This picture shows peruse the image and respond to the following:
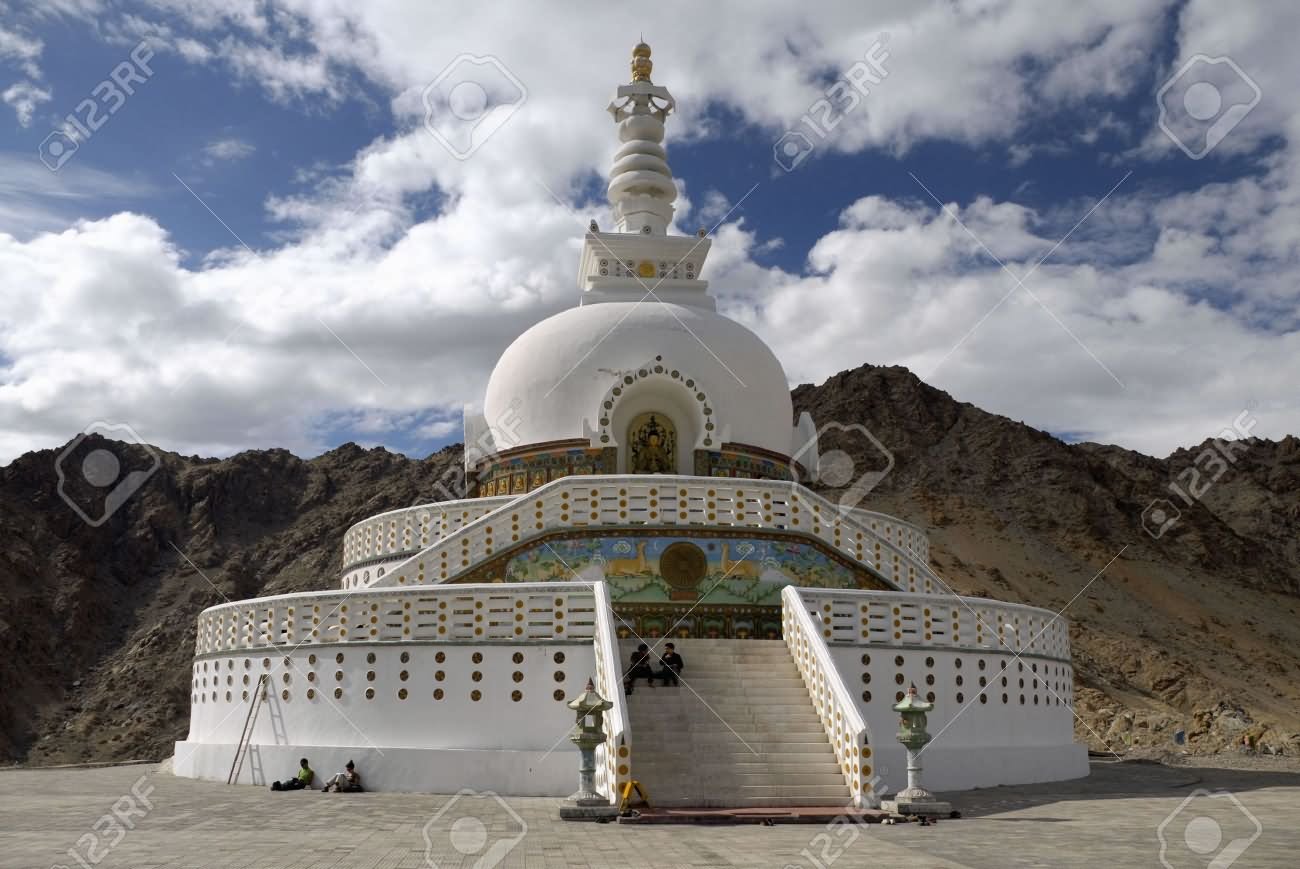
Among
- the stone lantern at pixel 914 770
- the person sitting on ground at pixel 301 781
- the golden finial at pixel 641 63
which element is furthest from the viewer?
the golden finial at pixel 641 63

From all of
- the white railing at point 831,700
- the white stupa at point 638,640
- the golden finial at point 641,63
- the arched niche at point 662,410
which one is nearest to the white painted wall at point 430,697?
the white stupa at point 638,640

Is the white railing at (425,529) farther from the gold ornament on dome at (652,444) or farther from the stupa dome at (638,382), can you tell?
the gold ornament on dome at (652,444)

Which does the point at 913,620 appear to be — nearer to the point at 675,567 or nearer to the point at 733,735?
the point at 733,735

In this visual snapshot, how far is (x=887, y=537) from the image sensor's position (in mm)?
19234

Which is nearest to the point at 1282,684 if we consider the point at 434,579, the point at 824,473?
the point at 824,473

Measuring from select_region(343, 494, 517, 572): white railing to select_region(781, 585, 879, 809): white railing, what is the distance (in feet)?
18.5

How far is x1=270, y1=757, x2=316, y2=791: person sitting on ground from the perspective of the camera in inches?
542

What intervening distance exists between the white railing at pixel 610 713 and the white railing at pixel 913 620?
8.36 ft

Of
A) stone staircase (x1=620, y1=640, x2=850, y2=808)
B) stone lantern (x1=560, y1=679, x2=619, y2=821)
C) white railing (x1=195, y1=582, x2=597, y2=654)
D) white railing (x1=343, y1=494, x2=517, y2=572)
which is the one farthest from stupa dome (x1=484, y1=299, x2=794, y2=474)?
stone lantern (x1=560, y1=679, x2=619, y2=821)

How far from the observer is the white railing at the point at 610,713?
11.2 m

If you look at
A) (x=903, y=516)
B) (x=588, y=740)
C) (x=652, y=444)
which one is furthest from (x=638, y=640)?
(x=903, y=516)

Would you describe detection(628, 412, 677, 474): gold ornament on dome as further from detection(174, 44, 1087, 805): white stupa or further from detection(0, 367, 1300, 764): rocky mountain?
detection(0, 367, 1300, 764): rocky mountain

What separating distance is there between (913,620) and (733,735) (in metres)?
3.19

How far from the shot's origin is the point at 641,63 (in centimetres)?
2612
